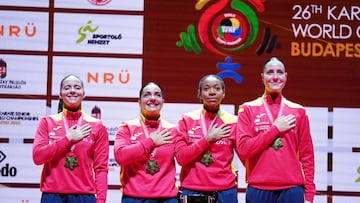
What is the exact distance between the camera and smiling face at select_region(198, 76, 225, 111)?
5477 mm

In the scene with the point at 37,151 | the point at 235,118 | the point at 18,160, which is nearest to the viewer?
the point at 37,151

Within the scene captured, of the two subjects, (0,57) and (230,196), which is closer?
(230,196)

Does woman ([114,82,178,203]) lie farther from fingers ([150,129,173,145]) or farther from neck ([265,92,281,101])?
neck ([265,92,281,101])

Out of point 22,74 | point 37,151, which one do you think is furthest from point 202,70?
point 37,151

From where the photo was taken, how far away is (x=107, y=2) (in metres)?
6.97

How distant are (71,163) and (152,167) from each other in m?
0.69

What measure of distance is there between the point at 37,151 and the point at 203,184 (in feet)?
4.67

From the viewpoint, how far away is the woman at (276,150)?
4.95m

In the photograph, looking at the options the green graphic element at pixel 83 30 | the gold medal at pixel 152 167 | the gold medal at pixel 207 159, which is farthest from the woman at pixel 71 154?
the green graphic element at pixel 83 30

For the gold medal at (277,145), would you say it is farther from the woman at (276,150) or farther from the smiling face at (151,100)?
the smiling face at (151,100)

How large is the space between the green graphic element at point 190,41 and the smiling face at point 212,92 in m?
1.54

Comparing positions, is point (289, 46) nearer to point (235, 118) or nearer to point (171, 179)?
point (235, 118)

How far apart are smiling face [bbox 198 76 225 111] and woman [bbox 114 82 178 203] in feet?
1.29

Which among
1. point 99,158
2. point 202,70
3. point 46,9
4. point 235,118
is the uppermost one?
point 46,9
